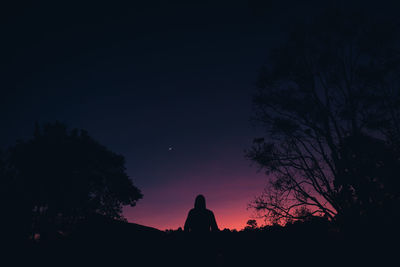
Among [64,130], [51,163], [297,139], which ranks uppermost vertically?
[64,130]

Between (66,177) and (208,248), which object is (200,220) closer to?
(208,248)

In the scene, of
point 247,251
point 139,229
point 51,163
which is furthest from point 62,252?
point 51,163

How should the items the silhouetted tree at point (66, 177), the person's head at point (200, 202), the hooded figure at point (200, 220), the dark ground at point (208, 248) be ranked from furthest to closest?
the silhouetted tree at point (66, 177) < the person's head at point (200, 202) < the hooded figure at point (200, 220) < the dark ground at point (208, 248)

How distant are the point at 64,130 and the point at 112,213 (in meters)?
10.8

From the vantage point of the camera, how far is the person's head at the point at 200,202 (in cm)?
644

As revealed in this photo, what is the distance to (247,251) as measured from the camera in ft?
20.9

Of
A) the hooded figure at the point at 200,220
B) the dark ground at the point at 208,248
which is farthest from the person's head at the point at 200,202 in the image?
the dark ground at the point at 208,248

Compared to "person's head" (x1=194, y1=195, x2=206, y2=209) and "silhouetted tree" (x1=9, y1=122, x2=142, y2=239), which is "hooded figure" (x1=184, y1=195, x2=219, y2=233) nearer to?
"person's head" (x1=194, y1=195, x2=206, y2=209)

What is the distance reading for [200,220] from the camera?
20.2ft

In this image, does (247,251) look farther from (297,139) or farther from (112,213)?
(112,213)

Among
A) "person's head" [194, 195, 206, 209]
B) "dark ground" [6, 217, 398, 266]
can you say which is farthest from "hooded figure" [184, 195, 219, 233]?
"dark ground" [6, 217, 398, 266]

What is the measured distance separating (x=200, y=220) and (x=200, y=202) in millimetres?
500

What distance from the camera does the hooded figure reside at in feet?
20.1

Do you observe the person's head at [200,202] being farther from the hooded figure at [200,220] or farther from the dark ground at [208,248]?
the dark ground at [208,248]
